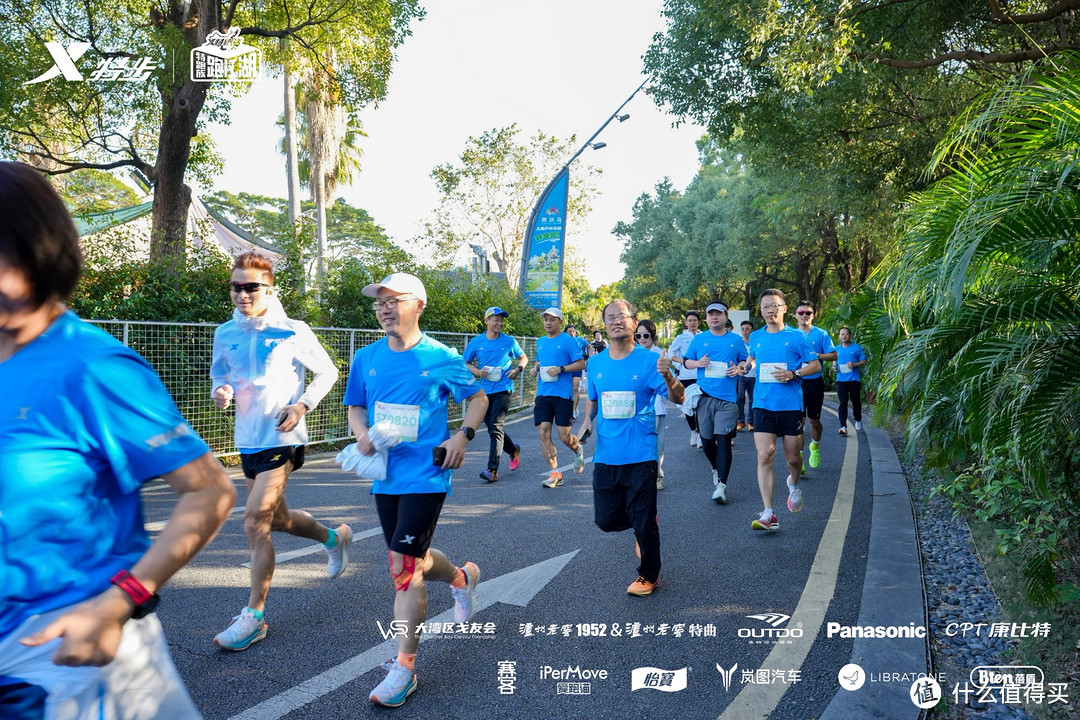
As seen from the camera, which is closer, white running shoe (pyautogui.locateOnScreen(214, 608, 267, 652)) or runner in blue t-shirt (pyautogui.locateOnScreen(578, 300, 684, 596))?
white running shoe (pyautogui.locateOnScreen(214, 608, 267, 652))

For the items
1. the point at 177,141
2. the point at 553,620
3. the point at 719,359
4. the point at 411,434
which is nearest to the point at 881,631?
the point at 553,620

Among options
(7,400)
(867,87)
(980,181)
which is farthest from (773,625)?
(867,87)

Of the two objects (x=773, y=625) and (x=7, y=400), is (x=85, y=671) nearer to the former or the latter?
(x=7, y=400)

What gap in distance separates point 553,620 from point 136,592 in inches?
122

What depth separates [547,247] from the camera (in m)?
19.7

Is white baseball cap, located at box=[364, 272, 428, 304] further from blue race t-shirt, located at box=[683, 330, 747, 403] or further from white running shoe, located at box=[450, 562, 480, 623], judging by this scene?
blue race t-shirt, located at box=[683, 330, 747, 403]

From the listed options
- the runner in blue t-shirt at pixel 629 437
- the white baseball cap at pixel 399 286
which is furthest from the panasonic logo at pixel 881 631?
the white baseball cap at pixel 399 286

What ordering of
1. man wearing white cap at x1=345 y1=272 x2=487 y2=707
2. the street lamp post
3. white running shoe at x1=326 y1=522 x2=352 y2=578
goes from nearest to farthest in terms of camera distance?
man wearing white cap at x1=345 y1=272 x2=487 y2=707, white running shoe at x1=326 y1=522 x2=352 y2=578, the street lamp post

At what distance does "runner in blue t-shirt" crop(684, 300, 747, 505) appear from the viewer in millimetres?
7344

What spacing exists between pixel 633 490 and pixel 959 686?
205cm

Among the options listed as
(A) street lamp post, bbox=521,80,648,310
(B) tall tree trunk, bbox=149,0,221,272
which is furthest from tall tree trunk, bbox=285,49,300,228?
(B) tall tree trunk, bbox=149,0,221,272

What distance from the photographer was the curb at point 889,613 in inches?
120

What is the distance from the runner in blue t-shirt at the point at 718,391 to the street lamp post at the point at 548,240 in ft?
37.6

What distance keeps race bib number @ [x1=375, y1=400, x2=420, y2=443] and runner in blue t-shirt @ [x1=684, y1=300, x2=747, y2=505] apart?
410cm
